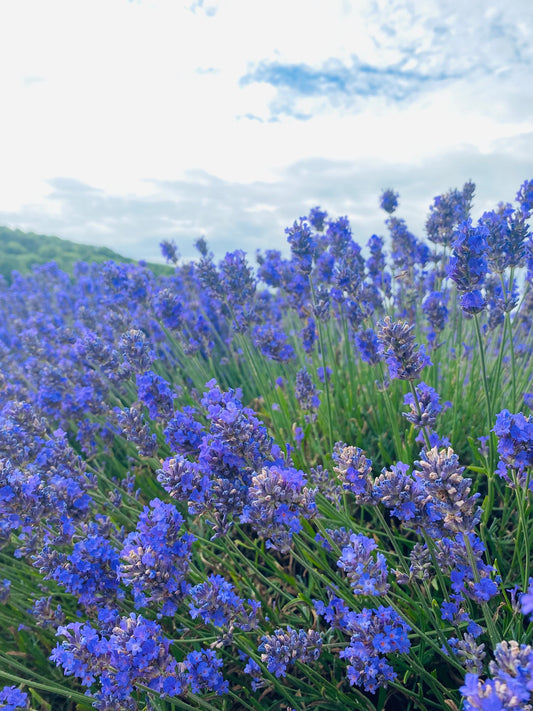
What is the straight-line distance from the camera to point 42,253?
15914 mm

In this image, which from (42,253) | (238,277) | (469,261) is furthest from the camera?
(42,253)

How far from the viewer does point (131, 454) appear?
4.28 m

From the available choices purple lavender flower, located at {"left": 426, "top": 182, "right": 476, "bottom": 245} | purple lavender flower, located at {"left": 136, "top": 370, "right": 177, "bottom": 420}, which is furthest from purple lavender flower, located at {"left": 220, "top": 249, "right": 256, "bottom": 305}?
purple lavender flower, located at {"left": 426, "top": 182, "right": 476, "bottom": 245}

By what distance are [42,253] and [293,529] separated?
16540 mm

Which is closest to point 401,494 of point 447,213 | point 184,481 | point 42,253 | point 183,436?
point 184,481

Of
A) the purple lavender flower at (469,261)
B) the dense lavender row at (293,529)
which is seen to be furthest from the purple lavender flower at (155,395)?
the purple lavender flower at (469,261)

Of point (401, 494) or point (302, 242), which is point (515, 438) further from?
point (302, 242)

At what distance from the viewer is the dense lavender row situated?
5.49ft

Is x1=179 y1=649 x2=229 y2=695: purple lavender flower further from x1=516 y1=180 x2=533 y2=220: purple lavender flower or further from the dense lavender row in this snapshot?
x1=516 y1=180 x2=533 y2=220: purple lavender flower

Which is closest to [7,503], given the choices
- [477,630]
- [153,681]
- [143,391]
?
[143,391]

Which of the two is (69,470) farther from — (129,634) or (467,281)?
(467,281)

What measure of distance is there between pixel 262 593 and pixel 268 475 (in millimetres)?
1644

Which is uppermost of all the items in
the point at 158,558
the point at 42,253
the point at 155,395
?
the point at 42,253

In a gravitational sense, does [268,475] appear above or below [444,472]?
below
